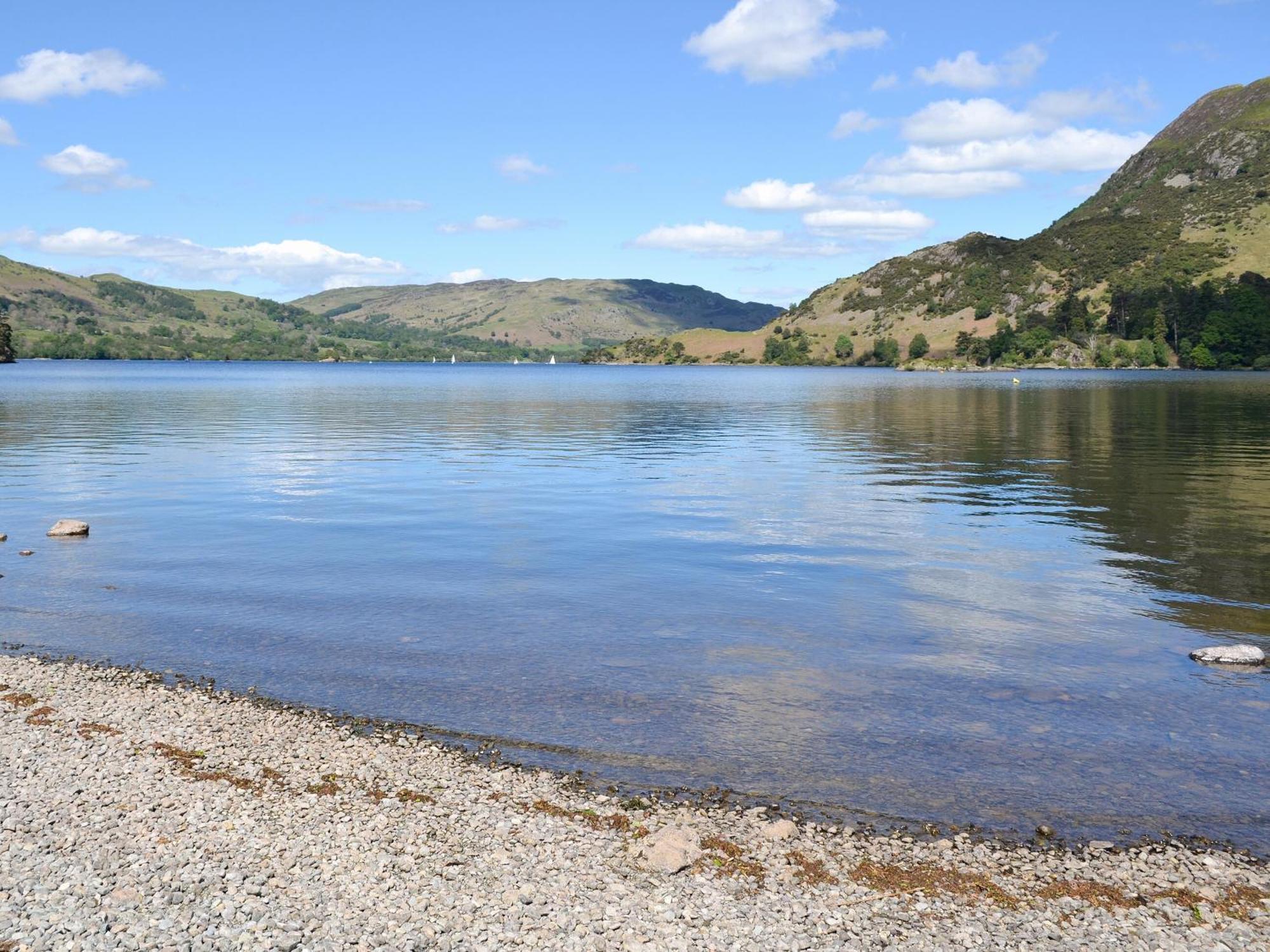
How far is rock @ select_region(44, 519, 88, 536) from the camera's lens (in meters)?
36.9

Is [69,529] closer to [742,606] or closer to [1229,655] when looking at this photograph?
[742,606]

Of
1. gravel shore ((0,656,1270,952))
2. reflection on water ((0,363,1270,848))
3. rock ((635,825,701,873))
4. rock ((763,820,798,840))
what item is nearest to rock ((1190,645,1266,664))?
reflection on water ((0,363,1270,848))

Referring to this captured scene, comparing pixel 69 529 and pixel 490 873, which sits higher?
pixel 69 529

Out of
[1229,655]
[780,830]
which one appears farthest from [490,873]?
[1229,655]

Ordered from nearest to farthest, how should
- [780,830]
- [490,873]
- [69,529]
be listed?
[490,873], [780,830], [69,529]

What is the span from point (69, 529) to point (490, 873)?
102 ft

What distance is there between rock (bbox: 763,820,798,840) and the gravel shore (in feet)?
0.18

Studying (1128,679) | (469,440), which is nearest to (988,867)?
(1128,679)

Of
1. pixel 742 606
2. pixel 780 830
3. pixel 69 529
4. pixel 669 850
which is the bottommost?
pixel 780 830

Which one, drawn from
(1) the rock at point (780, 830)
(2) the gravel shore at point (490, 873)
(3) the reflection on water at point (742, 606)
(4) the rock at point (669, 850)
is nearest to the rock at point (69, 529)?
(3) the reflection on water at point (742, 606)

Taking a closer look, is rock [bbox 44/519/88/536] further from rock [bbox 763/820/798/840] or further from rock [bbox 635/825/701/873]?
rock [bbox 763/820/798/840]

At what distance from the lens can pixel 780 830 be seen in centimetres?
1405

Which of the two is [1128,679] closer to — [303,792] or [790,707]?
[790,707]

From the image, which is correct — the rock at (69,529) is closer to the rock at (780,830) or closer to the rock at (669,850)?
the rock at (669,850)
